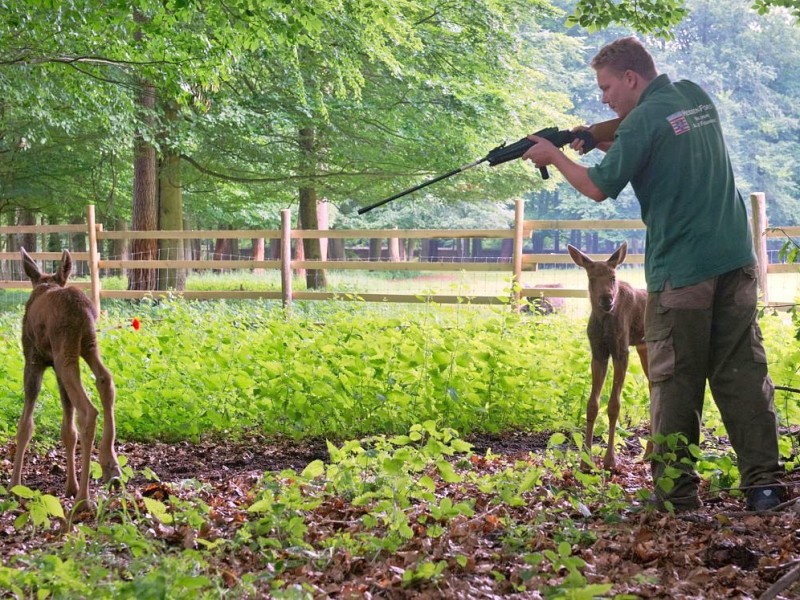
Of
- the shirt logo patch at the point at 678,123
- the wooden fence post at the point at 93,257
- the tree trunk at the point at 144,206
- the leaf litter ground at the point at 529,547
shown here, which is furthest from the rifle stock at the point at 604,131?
the tree trunk at the point at 144,206

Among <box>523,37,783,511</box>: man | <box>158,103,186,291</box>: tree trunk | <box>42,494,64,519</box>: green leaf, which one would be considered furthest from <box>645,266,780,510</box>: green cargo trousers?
<box>158,103,186,291</box>: tree trunk

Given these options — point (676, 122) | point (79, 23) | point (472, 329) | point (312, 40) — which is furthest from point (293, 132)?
point (676, 122)

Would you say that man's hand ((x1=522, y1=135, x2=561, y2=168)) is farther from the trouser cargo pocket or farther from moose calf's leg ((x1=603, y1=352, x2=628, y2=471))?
moose calf's leg ((x1=603, y1=352, x2=628, y2=471))

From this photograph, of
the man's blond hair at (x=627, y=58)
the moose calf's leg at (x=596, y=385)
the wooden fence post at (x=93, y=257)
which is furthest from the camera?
the wooden fence post at (x=93, y=257)

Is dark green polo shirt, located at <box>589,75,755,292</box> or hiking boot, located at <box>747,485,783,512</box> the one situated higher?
dark green polo shirt, located at <box>589,75,755,292</box>

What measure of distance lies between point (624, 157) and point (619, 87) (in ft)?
1.50

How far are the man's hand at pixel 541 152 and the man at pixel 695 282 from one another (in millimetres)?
101

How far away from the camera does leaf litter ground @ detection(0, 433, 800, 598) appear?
3289 millimetres

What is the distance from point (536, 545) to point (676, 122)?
2066 mm

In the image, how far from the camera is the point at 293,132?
19672 millimetres

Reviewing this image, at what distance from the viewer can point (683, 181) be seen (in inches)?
171

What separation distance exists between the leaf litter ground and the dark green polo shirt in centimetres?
110

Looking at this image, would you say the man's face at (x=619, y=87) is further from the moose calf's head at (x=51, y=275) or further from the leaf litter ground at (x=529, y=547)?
the moose calf's head at (x=51, y=275)

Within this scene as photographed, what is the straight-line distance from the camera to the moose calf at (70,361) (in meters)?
4.54
